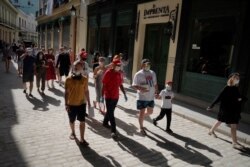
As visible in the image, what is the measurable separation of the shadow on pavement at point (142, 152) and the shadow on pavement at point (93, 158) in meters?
0.56

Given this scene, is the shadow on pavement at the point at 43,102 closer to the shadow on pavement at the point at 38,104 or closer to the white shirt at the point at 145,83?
the shadow on pavement at the point at 38,104

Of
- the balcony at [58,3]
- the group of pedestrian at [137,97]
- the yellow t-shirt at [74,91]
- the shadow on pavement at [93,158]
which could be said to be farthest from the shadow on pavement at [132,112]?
the balcony at [58,3]

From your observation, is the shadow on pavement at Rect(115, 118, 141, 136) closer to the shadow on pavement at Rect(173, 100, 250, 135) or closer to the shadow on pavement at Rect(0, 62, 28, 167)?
the shadow on pavement at Rect(0, 62, 28, 167)

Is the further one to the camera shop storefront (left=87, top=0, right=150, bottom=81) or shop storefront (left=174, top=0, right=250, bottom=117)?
shop storefront (left=87, top=0, right=150, bottom=81)

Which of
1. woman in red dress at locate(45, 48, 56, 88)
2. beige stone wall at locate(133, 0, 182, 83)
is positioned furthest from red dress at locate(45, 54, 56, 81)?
beige stone wall at locate(133, 0, 182, 83)

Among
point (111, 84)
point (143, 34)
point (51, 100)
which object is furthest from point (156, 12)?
point (111, 84)

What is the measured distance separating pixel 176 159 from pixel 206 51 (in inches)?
216

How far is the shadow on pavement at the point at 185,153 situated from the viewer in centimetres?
505

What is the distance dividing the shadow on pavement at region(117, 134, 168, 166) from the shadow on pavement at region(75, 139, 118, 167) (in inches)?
22.2

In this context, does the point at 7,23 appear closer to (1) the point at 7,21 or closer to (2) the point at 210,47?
(1) the point at 7,21

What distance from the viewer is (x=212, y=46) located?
9.38 metres

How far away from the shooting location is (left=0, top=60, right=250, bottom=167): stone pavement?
189 inches

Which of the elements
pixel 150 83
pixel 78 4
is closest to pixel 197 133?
pixel 150 83

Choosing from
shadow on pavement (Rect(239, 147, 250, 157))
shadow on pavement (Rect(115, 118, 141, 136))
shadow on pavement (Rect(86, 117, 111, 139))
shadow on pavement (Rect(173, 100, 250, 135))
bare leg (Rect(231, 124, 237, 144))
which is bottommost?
shadow on pavement (Rect(239, 147, 250, 157))
